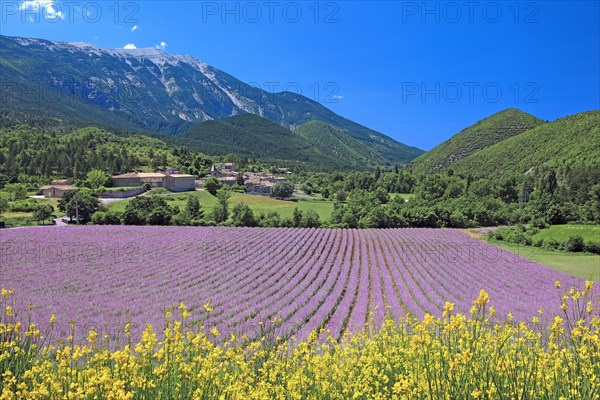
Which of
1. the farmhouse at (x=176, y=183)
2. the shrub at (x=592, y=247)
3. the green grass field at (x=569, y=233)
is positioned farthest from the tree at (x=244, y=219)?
the farmhouse at (x=176, y=183)

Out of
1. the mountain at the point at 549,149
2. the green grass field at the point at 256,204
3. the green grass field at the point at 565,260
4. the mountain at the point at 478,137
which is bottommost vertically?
the green grass field at the point at 565,260

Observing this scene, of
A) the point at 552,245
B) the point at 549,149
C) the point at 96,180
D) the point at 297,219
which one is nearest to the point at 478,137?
the point at 549,149

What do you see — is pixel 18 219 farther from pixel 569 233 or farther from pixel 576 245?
pixel 569 233

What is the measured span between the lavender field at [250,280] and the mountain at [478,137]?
111920 millimetres

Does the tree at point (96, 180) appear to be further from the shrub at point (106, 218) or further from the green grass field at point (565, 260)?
the green grass field at point (565, 260)

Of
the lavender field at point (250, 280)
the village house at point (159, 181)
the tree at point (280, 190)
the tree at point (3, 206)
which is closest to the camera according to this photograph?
the lavender field at point (250, 280)

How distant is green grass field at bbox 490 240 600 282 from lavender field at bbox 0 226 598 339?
248 centimetres

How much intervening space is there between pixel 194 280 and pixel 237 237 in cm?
1453

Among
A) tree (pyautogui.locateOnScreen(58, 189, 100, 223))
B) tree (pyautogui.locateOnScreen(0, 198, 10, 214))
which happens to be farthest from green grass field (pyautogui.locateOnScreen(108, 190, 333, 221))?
tree (pyautogui.locateOnScreen(0, 198, 10, 214))

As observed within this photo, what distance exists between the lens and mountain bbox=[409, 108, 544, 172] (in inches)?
5389

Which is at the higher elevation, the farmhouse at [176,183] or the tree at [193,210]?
the farmhouse at [176,183]

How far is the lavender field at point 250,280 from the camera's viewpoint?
37.7ft

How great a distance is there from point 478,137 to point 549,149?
5241cm

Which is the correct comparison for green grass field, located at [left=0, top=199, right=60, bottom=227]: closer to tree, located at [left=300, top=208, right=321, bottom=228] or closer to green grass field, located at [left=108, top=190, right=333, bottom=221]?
green grass field, located at [left=108, top=190, right=333, bottom=221]
